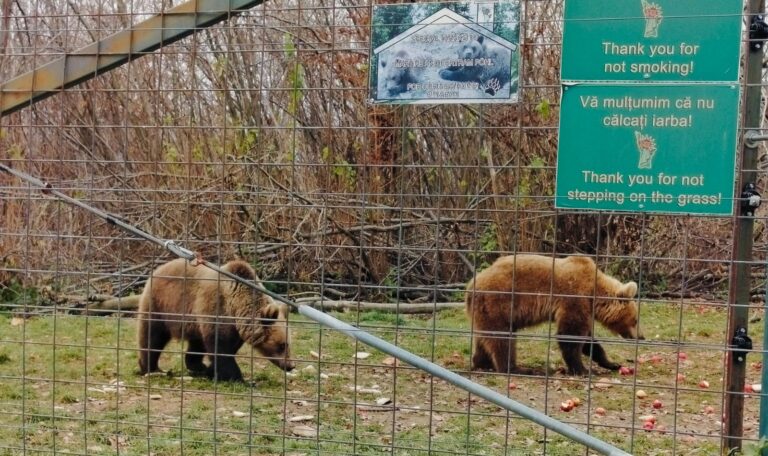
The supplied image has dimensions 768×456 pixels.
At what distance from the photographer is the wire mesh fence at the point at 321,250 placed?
6.37 metres

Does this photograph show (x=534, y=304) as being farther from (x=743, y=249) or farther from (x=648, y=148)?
(x=648, y=148)

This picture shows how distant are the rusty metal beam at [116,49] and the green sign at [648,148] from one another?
73.5 inches

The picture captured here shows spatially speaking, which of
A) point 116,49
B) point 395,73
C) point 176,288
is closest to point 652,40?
point 395,73

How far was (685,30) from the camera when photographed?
4.03m

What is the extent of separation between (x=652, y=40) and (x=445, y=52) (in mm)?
968

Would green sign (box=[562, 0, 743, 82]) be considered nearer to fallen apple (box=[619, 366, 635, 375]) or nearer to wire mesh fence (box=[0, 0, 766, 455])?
wire mesh fence (box=[0, 0, 766, 455])

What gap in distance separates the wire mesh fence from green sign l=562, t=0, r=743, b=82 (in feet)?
6.82

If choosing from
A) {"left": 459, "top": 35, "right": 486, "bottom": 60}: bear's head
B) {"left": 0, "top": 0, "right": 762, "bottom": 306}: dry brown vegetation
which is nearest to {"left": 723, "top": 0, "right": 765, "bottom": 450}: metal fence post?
{"left": 459, "top": 35, "right": 486, "bottom": 60}: bear's head

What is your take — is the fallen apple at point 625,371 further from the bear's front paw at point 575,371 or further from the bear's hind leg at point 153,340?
the bear's hind leg at point 153,340

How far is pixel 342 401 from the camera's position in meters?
6.15

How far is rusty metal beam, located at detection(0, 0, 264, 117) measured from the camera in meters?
4.82

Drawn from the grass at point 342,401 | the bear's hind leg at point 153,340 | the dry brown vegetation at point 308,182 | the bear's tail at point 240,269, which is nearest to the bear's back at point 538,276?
the dry brown vegetation at point 308,182

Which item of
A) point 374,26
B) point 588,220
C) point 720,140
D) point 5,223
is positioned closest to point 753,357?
point 588,220

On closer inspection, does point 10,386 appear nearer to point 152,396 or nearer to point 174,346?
point 152,396
